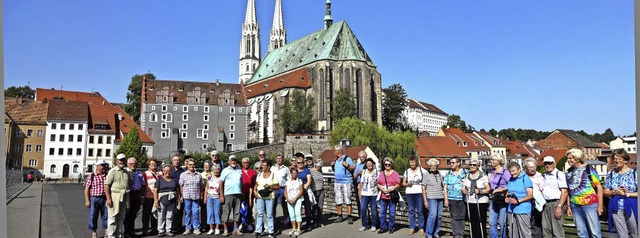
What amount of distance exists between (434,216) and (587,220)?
2.39 metres

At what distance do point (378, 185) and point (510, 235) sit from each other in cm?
262

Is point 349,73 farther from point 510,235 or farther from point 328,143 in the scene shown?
point 510,235

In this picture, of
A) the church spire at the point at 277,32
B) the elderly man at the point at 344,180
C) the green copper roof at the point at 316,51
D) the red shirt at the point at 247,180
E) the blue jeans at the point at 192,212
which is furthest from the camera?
the church spire at the point at 277,32

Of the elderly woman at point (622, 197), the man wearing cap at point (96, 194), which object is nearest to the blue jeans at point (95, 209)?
the man wearing cap at point (96, 194)

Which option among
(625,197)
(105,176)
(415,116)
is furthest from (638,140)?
(415,116)

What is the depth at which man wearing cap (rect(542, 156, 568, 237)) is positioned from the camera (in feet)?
22.1

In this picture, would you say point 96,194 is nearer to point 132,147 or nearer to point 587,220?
point 587,220

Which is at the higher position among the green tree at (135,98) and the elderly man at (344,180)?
the green tree at (135,98)

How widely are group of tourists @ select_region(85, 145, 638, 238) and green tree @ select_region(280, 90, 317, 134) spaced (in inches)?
1914

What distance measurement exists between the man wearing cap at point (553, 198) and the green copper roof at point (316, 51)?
62.7 metres

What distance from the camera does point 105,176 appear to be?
8.34 metres

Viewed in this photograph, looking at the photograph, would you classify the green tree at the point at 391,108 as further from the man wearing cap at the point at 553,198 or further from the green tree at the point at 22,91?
the man wearing cap at the point at 553,198

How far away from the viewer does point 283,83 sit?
72000 mm

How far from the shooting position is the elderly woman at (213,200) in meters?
8.88
